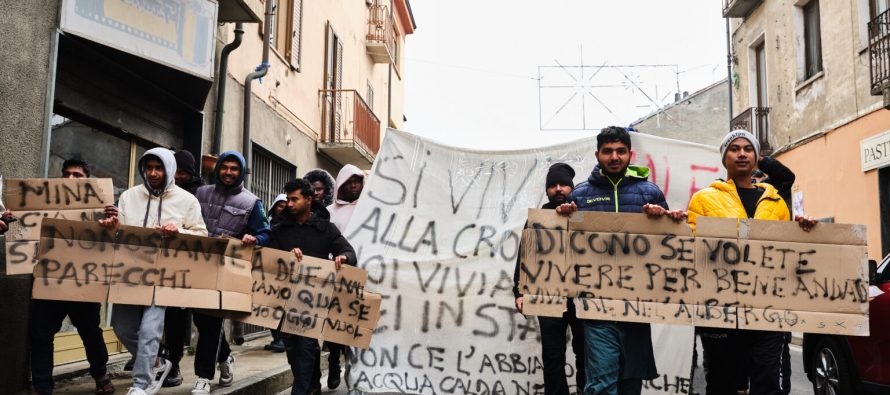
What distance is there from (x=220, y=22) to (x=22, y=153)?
4.09m

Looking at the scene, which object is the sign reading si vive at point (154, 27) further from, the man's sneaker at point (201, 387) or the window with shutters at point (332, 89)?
the window with shutters at point (332, 89)

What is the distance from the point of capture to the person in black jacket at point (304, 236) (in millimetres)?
5445

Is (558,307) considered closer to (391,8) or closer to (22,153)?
(22,153)

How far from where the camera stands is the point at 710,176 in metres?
6.07

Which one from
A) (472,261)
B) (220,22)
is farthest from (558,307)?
(220,22)

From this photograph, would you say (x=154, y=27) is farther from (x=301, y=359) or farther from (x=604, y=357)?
(x=604, y=357)

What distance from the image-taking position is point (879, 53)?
12.6m

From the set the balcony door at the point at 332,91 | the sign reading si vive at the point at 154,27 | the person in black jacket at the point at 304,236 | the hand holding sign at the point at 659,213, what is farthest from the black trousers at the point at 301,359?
the balcony door at the point at 332,91

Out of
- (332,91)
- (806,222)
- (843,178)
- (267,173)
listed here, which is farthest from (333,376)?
(843,178)

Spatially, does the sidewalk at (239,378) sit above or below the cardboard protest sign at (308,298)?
below

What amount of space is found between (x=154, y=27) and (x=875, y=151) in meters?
11.2

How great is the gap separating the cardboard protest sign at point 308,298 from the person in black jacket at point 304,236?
11 centimetres

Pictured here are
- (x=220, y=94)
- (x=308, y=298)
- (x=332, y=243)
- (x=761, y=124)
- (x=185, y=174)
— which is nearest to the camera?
(x=308, y=298)

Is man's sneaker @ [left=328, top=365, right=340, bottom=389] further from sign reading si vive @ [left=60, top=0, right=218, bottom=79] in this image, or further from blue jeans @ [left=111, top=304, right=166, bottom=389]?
sign reading si vive @ [left=60, top=0, right=218, bottom=79]
